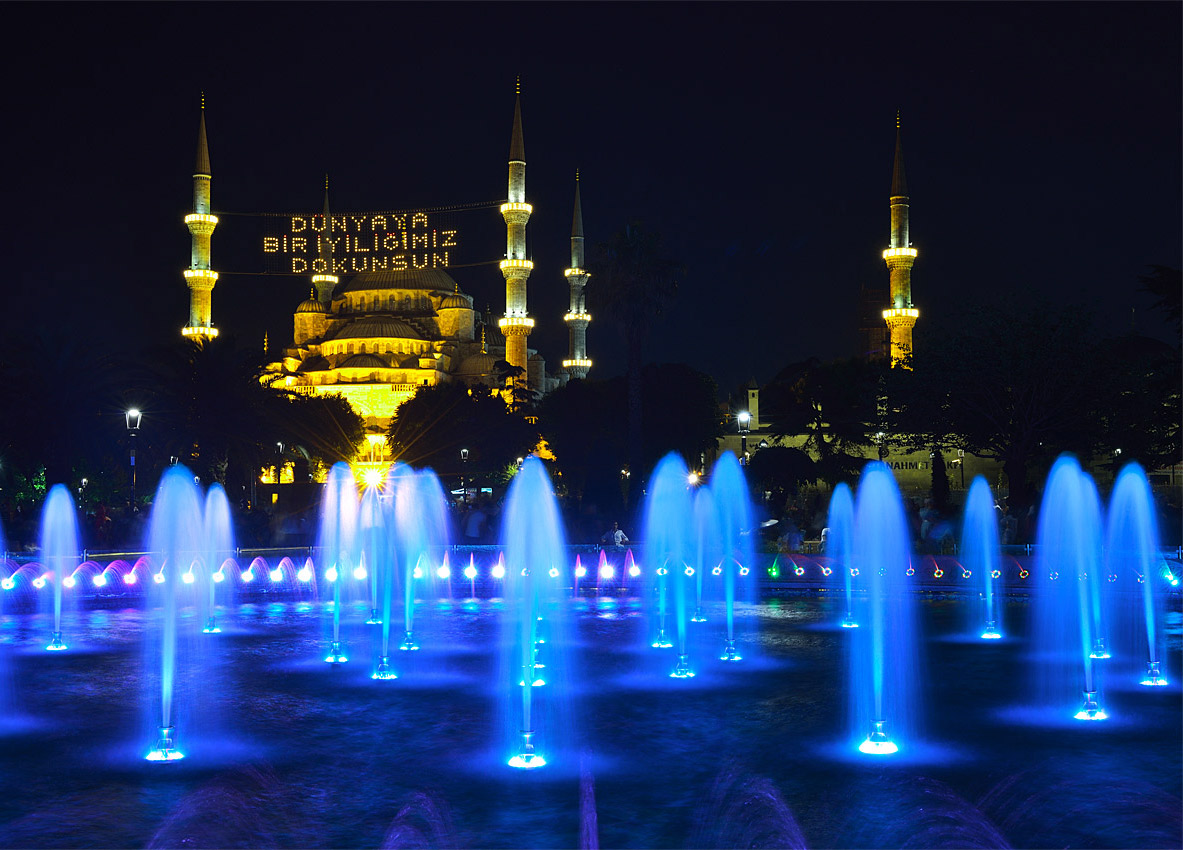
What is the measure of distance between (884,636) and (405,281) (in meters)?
76.2

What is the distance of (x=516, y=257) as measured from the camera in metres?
64.4

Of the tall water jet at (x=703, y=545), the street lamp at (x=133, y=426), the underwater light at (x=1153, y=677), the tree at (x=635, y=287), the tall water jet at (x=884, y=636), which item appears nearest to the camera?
the tall water jet at (x=884, y=636)

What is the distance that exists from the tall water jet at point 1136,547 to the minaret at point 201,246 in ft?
162

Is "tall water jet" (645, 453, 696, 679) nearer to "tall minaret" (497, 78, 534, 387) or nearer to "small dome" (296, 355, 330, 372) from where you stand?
"tall minaret" (497, 78, 534, 387)

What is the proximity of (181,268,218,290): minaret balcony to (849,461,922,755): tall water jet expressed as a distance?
45.6m

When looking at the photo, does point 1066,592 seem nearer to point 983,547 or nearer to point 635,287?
point 983,547

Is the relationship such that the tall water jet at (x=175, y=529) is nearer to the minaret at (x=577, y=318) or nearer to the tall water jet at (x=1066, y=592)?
the tall water jet at (x=1066, y=592)

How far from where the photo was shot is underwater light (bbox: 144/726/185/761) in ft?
28.3

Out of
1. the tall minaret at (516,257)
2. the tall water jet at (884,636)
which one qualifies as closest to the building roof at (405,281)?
the tall minaret at (516,257)

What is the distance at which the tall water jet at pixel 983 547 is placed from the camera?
57.0 feet

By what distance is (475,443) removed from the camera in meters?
51.5

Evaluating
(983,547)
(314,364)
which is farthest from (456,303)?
(983,547)

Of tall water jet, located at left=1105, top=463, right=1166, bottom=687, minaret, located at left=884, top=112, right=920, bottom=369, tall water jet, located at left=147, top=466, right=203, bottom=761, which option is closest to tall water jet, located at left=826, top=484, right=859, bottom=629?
tall water jet, located at left=1105, top=463, right=1166, bottom=687

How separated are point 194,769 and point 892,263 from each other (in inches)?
2047
